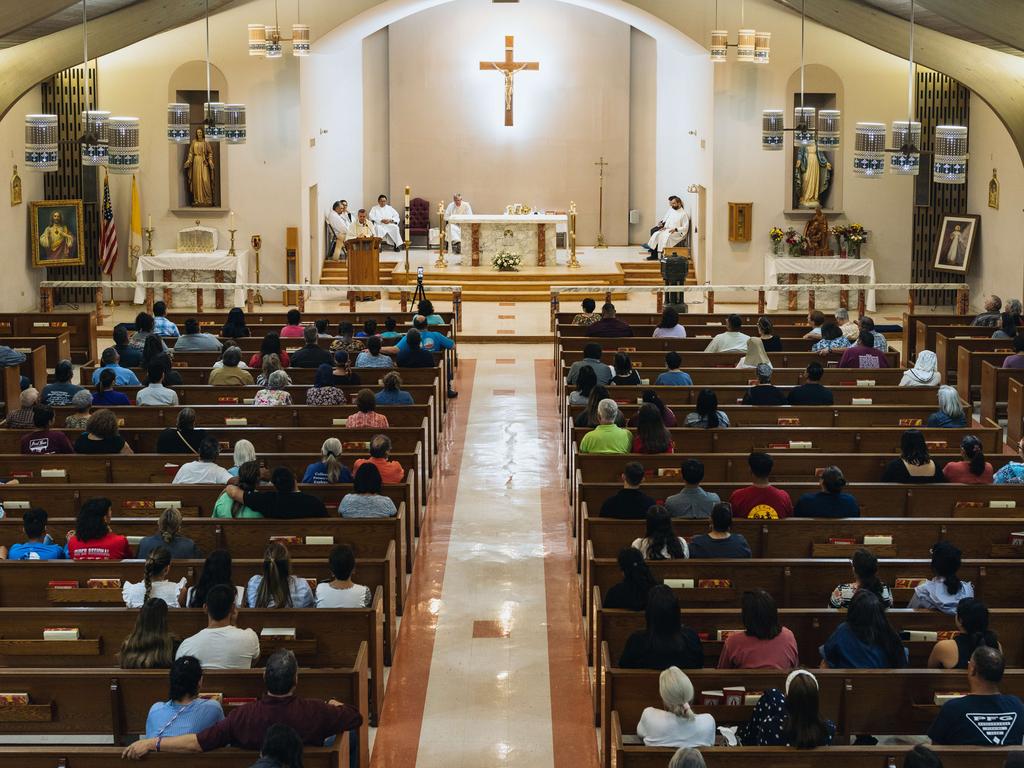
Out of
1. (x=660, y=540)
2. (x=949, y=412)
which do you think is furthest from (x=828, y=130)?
(x=660, y=540)

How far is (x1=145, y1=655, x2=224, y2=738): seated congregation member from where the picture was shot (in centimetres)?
541

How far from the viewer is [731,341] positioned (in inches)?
519

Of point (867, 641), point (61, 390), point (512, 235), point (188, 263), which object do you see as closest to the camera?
point (867, 641)

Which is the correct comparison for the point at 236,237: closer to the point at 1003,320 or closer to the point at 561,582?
the point at 1003,320

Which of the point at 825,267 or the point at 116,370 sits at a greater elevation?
the point at 825,267

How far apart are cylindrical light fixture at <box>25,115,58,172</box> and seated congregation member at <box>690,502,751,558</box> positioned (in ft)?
30.5

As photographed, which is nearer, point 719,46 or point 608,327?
point 608,327

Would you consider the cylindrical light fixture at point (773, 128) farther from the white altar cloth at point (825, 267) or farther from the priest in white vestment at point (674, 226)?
the priest in white vestment at point (674, 226)

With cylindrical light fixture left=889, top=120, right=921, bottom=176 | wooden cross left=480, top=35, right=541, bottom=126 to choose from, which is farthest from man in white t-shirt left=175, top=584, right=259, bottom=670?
wooden cross left=480, top=35, right=541, bottom=126

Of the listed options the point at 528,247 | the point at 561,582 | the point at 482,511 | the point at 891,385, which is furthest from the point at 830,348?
the point at 528,247

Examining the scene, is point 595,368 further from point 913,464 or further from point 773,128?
point 773,128

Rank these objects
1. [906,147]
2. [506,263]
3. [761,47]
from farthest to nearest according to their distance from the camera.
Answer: [506,263] → [761,47] → [906,147]

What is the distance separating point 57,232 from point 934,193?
12048mm

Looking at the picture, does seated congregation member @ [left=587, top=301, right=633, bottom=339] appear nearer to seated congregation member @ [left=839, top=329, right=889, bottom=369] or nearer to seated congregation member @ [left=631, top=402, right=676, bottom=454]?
seated congregation member @ [left=839, top=329, right=889, bottom=369]
